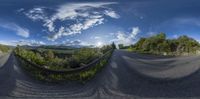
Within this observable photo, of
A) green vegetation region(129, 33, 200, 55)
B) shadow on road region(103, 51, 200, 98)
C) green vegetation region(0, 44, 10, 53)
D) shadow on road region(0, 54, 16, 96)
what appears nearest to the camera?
shadow on road region(103, 51, 200, 98)

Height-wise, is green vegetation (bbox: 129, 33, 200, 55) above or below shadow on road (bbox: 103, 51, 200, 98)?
above

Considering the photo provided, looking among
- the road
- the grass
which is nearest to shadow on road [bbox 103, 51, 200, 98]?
the road

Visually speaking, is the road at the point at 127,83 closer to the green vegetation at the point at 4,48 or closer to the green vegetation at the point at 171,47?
the green vegetation at the point at 4,48

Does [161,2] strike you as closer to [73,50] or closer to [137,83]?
[137,83]

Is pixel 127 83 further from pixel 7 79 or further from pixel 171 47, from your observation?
pixel 171 47

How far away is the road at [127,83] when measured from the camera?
473 centimetres

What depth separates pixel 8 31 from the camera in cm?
709

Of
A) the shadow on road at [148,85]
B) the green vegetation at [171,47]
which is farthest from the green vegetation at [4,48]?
the green vegetation at [171,47]

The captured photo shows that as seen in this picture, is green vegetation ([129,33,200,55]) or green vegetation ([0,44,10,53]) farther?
green vegetation ([129,33,200,55])

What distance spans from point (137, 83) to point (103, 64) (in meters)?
0.59

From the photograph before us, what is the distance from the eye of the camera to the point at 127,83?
491 centimetres

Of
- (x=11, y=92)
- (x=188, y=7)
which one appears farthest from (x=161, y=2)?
(x=11, y=92)

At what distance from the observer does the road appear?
4.73 m

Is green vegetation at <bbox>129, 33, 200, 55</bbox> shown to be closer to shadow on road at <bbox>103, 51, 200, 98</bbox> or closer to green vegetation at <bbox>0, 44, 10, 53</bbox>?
shadow on road at <bbox>103, 51, 200, 98</bbox>
